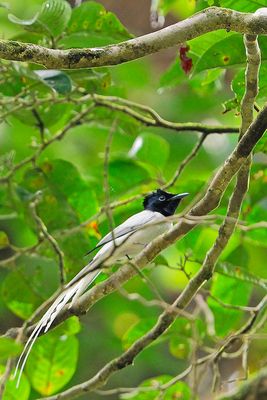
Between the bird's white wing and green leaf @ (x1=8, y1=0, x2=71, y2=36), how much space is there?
32.6 inches

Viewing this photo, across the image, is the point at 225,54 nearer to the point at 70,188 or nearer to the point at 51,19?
the point at 51,19

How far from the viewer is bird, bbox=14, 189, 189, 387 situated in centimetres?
337

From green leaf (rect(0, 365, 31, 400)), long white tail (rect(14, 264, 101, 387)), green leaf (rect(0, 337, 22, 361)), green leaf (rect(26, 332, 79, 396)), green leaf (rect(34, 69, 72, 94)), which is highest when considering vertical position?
green leaf (rect(34, 69, 72, 94))

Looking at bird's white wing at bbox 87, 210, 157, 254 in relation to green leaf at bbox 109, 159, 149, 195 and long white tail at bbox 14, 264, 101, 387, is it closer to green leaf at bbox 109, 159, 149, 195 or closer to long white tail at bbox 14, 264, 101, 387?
green leaf at bbox 109, 159, 149, 195

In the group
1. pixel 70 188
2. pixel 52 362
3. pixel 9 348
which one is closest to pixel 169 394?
pixel 52 362

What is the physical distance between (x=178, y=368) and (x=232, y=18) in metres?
3.57

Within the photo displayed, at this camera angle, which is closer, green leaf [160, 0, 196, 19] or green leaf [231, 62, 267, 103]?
green leaf [231, 62, 267, 103]

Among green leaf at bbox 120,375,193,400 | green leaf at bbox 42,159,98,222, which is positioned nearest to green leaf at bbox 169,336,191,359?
green leaf at bbox 120,375,193,400

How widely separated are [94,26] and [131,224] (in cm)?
83

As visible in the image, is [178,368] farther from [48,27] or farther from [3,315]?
[48,27]

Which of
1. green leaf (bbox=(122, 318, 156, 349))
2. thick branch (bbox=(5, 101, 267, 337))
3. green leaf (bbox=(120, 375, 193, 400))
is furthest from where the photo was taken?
green leaf (bbox=(122, 318, 156, 349))

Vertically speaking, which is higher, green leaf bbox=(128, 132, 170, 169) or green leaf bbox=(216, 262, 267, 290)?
green leaf bbox=(128, 132, 170, 169)

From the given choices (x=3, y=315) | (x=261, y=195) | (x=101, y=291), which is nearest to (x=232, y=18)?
(x=101, y=291)

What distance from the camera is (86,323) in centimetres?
616
